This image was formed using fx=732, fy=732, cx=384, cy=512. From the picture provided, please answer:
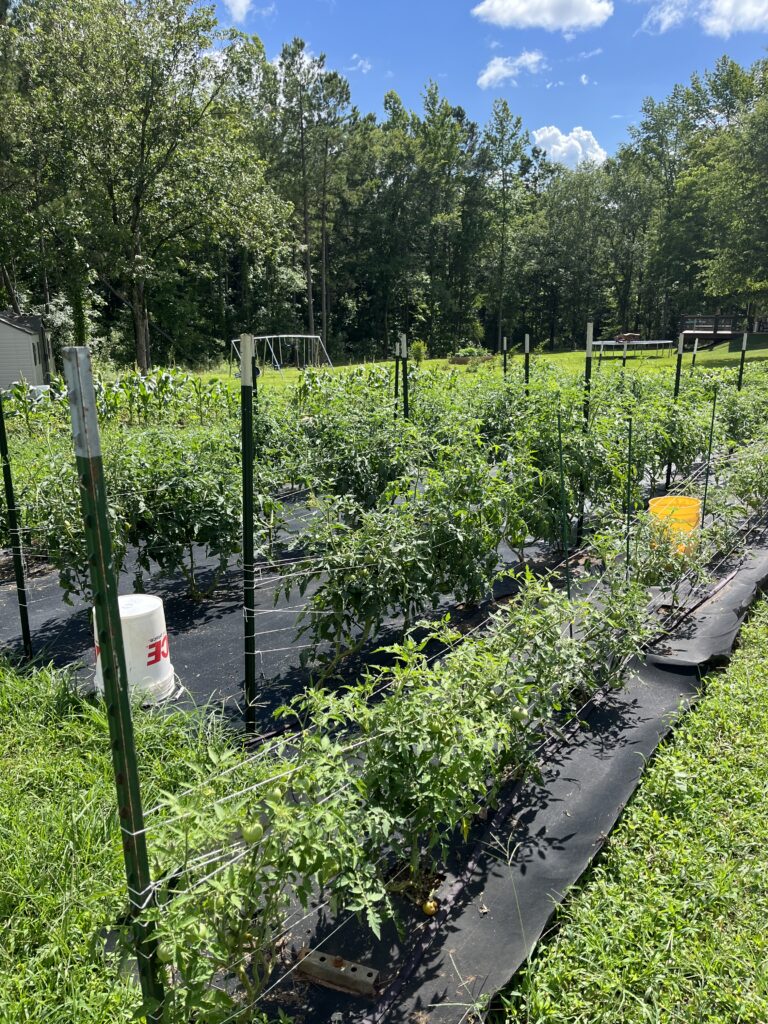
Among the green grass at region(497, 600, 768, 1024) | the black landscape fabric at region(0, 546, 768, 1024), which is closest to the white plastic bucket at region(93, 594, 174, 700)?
the black landscape fabric at region(0, 546, 768, 1024)

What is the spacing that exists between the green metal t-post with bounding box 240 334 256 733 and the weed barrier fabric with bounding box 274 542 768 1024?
1.20 meters

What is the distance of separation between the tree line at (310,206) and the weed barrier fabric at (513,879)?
20556mm

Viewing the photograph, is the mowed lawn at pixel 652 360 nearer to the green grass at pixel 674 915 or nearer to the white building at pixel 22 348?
the white building at pixel 22 348

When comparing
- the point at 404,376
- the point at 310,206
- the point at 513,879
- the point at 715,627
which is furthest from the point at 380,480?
the point at 310,206

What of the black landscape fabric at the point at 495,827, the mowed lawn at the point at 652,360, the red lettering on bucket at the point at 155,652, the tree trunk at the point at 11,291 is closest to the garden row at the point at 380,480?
the black landscape fabric at the point at 495,827

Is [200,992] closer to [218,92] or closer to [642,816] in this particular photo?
[642,816]

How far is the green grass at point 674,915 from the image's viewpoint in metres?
2.27

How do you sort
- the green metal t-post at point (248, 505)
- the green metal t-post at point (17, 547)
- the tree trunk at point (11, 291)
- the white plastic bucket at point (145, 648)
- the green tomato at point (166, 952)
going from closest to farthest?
the green tomato at point (166, 952)
the green metal t-post at point (248, 505)
the white plastic bucket at point (145, 648)
the green metal t-post at point (17, 547)
the tree trunk at point (11, 291)

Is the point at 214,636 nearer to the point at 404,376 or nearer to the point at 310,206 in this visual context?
the point at 404,376

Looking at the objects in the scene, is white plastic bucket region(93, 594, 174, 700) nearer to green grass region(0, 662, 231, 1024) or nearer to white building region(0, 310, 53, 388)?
green grass region(0, 662, 231, 1024)

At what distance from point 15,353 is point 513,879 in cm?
2438

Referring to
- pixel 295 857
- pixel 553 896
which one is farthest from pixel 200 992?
pixel 553 896

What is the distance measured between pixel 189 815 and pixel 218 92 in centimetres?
2362

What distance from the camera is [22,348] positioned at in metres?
23.0
